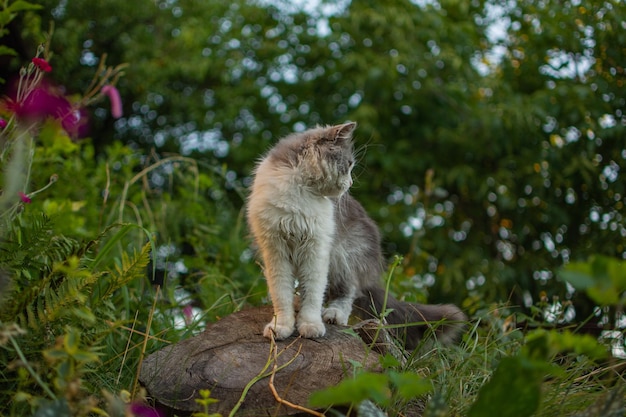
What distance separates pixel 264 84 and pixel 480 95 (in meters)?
2.50

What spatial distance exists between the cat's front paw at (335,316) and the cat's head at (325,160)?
60 cm

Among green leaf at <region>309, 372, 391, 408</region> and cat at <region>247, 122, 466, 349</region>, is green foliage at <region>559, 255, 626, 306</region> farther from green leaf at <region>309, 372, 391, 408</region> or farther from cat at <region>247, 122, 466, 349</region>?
cat at <region>247, 122, 466, 349</region>

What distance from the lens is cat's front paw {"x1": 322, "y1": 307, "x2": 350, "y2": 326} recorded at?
9.60 feet

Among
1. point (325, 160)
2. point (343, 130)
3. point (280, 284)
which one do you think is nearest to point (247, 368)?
point (280, 284)

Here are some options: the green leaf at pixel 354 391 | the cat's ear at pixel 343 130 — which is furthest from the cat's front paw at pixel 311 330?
the green leaf at pixel 354 391

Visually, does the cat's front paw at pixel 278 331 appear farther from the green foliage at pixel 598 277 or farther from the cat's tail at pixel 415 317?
the green foliage at pixel 598 277

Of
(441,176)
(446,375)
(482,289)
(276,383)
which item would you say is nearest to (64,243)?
(276,383)

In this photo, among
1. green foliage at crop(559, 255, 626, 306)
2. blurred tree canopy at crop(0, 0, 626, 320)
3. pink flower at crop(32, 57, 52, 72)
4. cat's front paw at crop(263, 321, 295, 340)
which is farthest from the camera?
blurred tree canopy at crop(0, 0, 626, 320)

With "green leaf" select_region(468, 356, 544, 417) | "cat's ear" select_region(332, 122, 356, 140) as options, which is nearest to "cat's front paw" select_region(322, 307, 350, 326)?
"cat's ear" select_region(332, 122, 356, 140)

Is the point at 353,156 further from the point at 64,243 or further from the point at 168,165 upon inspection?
the point at 168,165

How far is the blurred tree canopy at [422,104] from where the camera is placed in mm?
4949

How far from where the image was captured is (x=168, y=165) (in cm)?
487

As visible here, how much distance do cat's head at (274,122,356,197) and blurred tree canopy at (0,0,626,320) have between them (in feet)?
3.97

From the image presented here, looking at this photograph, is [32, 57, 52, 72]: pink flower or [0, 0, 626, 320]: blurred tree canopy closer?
[32, 57, 52, 72]: pink flower
